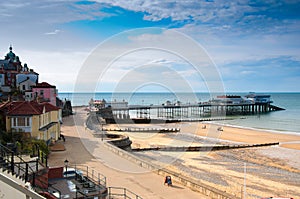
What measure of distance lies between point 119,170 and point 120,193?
414cm

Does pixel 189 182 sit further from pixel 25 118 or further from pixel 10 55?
pixel 10 55

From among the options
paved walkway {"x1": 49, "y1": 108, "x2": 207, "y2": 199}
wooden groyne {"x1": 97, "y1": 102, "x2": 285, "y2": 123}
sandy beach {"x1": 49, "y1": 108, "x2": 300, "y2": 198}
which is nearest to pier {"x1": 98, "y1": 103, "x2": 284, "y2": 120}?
wooden groyne {"x1": 97, "y1": 102, "x2": 285, "y2": 123}

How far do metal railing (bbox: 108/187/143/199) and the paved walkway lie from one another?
0.34 m

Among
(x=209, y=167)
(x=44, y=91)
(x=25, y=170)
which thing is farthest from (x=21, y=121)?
(x=209, y=167)

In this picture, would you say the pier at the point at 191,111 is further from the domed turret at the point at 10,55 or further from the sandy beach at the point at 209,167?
the sandy beach at the point at 209,167

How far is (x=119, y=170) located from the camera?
60.2 feet

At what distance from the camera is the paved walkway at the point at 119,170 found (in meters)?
14.4

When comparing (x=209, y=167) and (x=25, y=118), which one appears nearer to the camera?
(x=25, y=118)

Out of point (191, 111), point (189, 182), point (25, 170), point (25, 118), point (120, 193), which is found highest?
point (25, 118)

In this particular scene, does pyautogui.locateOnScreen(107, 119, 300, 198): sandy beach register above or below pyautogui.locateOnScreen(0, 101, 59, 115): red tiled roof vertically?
below

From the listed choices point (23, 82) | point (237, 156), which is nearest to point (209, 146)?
point (237, 156)

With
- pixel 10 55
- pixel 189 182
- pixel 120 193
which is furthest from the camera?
pixel 10 55

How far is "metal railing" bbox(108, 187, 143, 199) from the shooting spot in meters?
13.7

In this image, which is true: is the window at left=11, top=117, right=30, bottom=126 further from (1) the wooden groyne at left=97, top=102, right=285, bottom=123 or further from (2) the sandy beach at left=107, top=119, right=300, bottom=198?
(1) the wooden groyne at left=97, top=102, right=285, bottom=123
